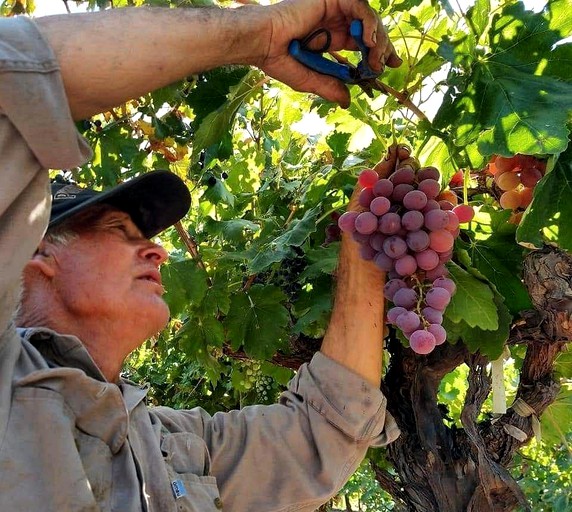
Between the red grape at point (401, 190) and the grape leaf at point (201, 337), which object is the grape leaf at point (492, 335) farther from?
the grape leaf at point (201, 337)

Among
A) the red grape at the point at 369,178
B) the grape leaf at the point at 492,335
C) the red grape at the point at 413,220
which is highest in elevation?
the red grape at the point at 369,178

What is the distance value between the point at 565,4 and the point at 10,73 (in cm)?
145

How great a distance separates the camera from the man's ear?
191cm

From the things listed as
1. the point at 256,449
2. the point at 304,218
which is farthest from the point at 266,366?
the point at 256,449

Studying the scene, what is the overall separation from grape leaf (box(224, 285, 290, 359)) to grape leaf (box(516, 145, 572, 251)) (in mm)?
1111

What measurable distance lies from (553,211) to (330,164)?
3.55ft

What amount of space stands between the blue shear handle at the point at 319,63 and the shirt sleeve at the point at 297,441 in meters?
0.83

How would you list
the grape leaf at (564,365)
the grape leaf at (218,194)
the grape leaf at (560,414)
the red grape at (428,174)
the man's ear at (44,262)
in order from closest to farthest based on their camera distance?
the man's ear at (44,262) < the red grape at (428,174) < the grape leaf at (564,365) < the grape leaf at (560,414) < the grape leaf at (218,194)

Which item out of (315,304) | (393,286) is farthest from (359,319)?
(315,304)

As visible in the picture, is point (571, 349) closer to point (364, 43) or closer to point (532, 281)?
point (532, 281)

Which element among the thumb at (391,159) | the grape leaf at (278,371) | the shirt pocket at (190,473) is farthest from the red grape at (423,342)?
the grape leaf at (278,371)

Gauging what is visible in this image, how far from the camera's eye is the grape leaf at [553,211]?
1.97m

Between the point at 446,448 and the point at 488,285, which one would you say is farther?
the point at 446,448

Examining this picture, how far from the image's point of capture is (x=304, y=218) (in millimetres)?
2670
